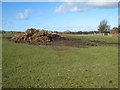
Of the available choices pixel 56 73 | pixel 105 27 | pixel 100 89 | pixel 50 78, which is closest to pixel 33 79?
pixel 50 78

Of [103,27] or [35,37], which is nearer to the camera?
[35,37]

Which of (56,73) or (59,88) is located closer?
(59,88)

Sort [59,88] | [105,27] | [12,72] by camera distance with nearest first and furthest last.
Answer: [59,88], [12,72], [105,27]

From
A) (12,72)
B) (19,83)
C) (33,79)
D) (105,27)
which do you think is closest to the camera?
(19,83)

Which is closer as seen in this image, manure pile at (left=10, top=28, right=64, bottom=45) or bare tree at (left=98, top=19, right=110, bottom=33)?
manure pile at (left=10, top=28, right=64, bottom=45)

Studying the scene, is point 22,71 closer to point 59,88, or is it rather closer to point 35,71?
point 35,71

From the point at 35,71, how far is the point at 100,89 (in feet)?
Result: 12.8

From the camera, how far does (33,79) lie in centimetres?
1050

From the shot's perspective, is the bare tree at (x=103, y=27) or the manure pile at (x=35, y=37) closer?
the manure pile at (x=35, y=37)

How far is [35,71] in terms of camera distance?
480 inches

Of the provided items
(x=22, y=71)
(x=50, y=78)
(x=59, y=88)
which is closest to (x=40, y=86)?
(x=59, y=88)

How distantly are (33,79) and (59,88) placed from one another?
1672 millimetres

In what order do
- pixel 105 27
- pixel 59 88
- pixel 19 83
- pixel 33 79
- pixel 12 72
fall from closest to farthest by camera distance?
1. pixel 59 88
2. pixel 19 83
3. pixel 33 79
4. pixel 12 72
5. pixel 105 27

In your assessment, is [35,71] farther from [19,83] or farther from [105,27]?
[105,27]
